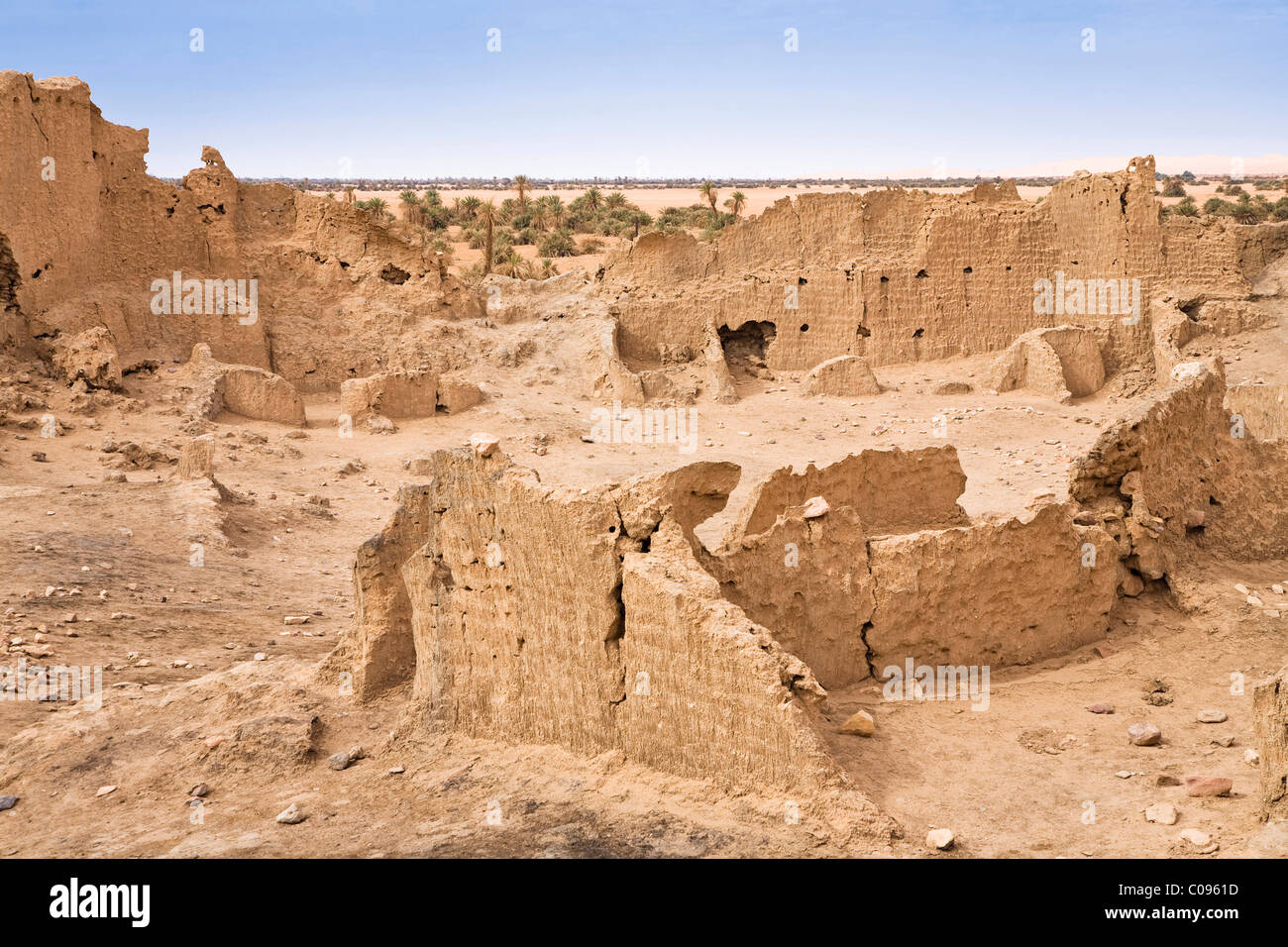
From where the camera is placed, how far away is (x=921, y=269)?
21547mm

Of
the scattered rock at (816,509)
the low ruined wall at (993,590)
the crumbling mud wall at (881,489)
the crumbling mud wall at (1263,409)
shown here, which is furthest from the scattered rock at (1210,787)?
the crumbling mud wall at (1263,409)

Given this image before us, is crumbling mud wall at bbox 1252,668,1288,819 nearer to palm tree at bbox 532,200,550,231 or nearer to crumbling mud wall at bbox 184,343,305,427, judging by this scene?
crumbling mud wall at bbox 184,343,305,427

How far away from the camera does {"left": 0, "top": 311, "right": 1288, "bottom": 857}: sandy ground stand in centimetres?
540

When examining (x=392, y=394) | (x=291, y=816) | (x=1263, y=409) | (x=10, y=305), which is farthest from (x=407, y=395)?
(x=291, y=816)

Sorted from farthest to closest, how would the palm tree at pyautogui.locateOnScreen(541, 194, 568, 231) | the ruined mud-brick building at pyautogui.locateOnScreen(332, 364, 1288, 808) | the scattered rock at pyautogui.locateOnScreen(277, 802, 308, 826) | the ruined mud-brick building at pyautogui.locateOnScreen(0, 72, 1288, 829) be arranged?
the palm tree at pyautogui.locateOnScreen(541, 194, 568, 231)
the scattered rock at pyautogui.locateOnScreen(277, 802, 308, 826)
the ruined mud-brick building at pyautogui.locateOnScreen(0, 72, 1288, 829)
the ruined mud-brick building at pyautogui.locateOnScreen(332, 364, 1288, 808)

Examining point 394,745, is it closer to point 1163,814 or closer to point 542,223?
point 1163,814

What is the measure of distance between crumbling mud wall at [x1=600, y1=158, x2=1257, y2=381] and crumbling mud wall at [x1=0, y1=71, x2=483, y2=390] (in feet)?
14.8

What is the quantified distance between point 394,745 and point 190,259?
54.0 feet

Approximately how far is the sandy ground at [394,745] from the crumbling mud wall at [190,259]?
6.43 meters

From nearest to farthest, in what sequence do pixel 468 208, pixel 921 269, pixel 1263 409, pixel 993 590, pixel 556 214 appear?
pixel 993 590
pixel 1263 409
pixel 921 269
pixel 556 214
pixel 468 208

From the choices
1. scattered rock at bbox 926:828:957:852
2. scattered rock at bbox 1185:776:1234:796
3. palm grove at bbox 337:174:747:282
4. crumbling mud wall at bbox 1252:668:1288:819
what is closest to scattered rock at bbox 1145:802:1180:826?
scattered rock at bbox 1185:776:1234:796

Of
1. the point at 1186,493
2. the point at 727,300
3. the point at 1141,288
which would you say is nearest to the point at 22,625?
the point at 1186,493

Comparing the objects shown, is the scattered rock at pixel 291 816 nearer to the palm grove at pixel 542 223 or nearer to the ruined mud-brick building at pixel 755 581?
the ruined mud-brick building at pixel 755 581

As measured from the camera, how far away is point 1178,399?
8.39 m
